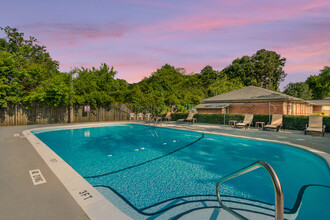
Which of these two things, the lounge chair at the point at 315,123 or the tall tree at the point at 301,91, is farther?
the tall tree at the point at 301,91

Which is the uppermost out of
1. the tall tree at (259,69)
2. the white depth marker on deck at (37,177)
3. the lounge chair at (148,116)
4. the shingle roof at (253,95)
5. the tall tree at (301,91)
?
the tall tree at (259,69)

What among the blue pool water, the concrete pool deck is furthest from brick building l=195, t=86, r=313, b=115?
the concrete pool deck

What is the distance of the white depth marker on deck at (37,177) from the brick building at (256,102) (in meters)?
15.1

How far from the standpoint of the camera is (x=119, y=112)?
19406 millimetres

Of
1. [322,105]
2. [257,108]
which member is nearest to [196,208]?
[257,108]

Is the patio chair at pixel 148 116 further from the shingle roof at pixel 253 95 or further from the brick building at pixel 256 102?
the shingle roof at pixel 253 95

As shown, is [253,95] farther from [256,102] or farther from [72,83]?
[72,83]

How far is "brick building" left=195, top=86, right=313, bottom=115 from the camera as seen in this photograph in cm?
1593

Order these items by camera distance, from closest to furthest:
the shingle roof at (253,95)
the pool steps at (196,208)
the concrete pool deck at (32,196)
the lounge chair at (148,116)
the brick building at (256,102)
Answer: the concrete pool deck at (32,196) → the pool steps at (196,208) → the shingle roof at (253,95) → the brick building at (256,102) → the lounge chair at (148,116)

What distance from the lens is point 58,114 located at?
1577cm

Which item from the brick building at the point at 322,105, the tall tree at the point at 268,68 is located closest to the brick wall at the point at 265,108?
the brick building at the point at 322,105

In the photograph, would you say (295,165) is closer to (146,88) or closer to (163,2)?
(163,2)

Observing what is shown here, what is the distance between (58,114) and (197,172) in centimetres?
1531

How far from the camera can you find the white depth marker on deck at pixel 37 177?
10.6 ft
